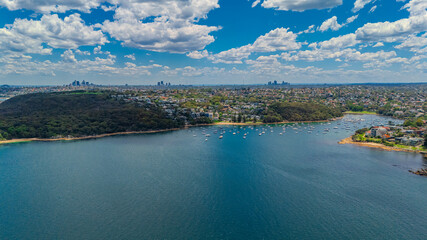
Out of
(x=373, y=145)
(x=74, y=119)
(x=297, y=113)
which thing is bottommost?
(x=373, y=145)

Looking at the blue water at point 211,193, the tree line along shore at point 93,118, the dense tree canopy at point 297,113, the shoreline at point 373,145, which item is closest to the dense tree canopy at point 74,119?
the tree line along shore at point 93,118

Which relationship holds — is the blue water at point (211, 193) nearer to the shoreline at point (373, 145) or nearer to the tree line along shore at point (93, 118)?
the shoreline at point (373, 145)

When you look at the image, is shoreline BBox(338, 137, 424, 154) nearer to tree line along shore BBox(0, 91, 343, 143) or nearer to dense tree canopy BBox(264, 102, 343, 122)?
dense tree canopy BBox(264, 102, 343, 122)

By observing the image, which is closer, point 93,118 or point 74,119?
point 74,119

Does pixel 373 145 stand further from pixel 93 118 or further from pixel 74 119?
pixel 74 119

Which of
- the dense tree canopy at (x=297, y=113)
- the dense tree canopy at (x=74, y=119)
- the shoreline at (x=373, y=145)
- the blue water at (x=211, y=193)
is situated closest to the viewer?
the blue water at (x=211, y=193)

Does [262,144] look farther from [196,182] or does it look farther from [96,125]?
[96,125]

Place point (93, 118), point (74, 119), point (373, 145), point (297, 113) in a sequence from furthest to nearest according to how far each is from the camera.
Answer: point (297, 113)
point (93, 118)
point (74, 119)
point (373, 145)

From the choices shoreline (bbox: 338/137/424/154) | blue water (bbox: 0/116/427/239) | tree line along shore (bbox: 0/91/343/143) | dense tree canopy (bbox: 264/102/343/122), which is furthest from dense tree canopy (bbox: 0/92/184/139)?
shoreline (bbox: 338/137/424/154)

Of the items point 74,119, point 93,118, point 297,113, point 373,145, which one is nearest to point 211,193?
point 373,145
